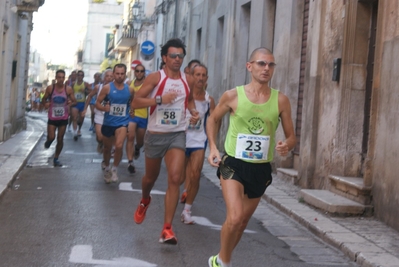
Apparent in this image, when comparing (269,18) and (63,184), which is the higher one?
(269,18)

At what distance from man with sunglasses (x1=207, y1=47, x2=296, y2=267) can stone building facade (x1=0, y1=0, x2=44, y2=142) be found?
12.8 meters

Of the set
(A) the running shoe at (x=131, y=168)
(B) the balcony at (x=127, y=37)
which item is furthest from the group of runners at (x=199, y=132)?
(B) the balcony at (x=127, y=37)

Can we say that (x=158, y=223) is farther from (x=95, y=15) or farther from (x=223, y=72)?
(x=95, y=15)

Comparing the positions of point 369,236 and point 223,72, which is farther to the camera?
point 223,72

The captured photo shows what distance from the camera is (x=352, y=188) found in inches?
411

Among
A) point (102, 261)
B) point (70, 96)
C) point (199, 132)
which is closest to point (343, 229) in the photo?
point (199, 132)

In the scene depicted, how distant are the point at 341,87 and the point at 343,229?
3.11m

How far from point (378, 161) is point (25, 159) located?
25.0 feet

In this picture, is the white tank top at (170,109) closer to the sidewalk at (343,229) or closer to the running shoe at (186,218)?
the running shoe at (186,218)

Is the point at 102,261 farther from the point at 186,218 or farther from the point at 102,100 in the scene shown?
the point at 102,100

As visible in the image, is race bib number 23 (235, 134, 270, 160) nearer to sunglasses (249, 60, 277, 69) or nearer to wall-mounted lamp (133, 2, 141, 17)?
sunglasses (249, 60, 277, 69)

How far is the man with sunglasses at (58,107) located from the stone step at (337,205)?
5.68 metres

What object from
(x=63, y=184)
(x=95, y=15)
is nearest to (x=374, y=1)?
(x=63, y=184)

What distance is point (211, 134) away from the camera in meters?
6.48
